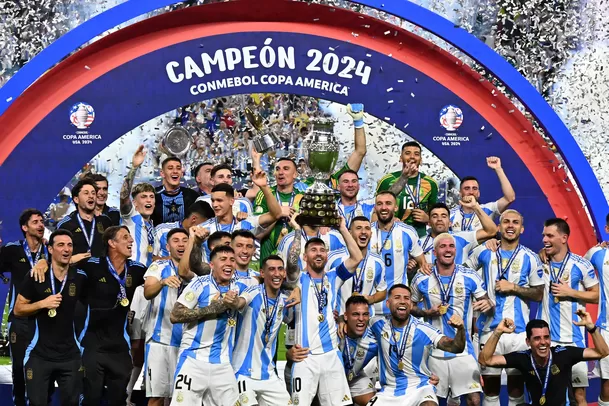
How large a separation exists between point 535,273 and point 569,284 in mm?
301

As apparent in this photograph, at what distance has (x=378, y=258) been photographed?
10688 millimetres

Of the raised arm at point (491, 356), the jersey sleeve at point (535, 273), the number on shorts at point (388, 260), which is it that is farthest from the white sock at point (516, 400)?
the number on shorts at point (388, 260)

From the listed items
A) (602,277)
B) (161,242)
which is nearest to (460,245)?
(602,277)

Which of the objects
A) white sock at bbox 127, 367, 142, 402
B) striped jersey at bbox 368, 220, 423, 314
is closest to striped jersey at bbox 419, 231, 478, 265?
striped jersey at bbox 368, 220, 423, 314

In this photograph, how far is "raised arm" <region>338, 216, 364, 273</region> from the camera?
33.1 ft

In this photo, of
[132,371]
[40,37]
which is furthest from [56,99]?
[132,371]

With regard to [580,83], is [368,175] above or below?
below

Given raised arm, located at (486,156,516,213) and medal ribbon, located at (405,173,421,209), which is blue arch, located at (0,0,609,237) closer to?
raised arm, located at (486,156,516,213)

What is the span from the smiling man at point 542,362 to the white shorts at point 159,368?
2465 millimetres

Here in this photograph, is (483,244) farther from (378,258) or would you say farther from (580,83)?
(580,83)

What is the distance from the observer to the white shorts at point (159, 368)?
33.4 feet

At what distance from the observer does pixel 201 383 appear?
9.59 m

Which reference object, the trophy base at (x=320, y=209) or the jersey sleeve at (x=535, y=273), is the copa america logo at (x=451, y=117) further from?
the trophy base at (x=320, y=209)

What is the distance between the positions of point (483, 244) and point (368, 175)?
1.79 m
